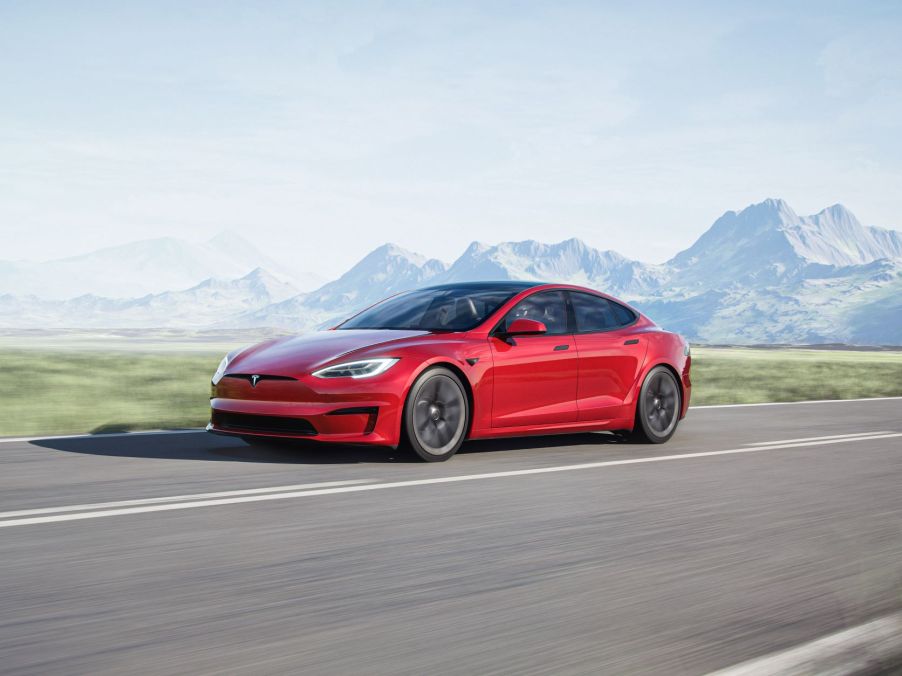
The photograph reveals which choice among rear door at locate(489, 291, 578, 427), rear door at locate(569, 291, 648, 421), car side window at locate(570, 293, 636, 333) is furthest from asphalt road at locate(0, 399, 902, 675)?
car side window at locate(570, 293, 636, 333)

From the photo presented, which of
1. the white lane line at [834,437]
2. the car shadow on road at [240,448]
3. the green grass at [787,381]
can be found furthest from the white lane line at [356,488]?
the green grass at [787,381]

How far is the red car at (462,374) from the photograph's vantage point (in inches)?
313

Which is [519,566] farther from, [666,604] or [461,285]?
[461,285]

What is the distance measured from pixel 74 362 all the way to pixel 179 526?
605 inches

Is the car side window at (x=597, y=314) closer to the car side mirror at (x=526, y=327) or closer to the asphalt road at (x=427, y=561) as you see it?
the car side mirror at (x=526, y=327)

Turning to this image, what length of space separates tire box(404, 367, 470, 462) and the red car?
1cm

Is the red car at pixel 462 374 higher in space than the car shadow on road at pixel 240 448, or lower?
higher

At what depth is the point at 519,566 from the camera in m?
4.89

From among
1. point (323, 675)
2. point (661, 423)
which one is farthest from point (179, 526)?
point (661, 423)

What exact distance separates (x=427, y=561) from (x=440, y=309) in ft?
14.8

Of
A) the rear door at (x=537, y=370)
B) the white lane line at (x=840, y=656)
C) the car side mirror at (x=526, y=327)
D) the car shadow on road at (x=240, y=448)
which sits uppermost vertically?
the car side mirror at (x=526, y=327)

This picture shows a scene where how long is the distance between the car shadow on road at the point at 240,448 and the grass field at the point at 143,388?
1.01 metres

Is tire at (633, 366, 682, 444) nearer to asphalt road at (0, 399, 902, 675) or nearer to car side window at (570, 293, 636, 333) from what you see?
car side window at (570, 293, 636, 333)

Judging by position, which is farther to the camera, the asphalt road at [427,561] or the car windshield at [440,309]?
the car windshield at [440,309]
